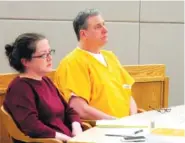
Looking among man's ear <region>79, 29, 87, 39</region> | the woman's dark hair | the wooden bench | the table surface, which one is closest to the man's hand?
the table surface

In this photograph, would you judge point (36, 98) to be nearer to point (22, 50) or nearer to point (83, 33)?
point (22, 50)

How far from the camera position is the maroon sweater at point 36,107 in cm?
217

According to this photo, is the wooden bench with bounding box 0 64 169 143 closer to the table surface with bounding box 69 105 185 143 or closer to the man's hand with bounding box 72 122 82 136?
the table surface with bounding box 69 105 185 143

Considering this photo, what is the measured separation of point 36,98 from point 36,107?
0.05m

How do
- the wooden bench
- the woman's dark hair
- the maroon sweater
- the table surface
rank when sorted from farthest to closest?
the wooden bench, the woman's dark hair, the maroon sweater, the table surface

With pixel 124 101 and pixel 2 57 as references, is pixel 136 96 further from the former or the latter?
pixel 2 57

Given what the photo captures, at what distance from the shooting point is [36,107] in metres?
2.25

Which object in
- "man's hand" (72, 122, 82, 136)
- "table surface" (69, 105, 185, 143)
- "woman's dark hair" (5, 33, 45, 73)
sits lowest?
"man's hand" (72, 122, 82, 136)

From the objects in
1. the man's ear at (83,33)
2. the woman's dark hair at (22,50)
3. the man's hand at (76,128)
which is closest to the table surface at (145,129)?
the man's hand at (76,128)

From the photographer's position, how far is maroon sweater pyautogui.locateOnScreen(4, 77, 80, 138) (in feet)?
7.13

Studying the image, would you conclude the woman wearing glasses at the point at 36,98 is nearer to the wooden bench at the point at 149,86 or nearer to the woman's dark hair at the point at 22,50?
the woman's dark hair at the point at 22,50

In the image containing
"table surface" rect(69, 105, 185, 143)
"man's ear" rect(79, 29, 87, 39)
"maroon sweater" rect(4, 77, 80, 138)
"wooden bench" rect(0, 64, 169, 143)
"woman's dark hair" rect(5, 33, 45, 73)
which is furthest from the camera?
"wooden bench" rect(0, 64, 169, 143)

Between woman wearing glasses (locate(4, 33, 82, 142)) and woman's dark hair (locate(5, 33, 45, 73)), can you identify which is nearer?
woman wearing glasses (locate(4, 33, 82, 142))

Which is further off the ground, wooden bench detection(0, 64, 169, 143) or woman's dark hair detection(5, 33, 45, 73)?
woman's dark hair detection(5, 33, 45, 73)
